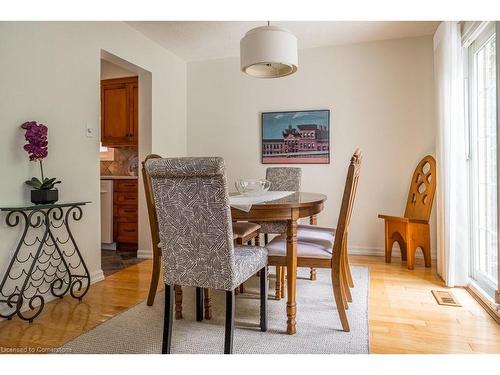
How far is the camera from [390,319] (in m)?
2.24

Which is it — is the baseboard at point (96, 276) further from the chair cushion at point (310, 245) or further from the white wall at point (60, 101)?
the chair cushion at point (310, 245)

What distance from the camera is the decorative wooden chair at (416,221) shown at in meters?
3.42

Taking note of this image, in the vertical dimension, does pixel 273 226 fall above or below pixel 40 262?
above

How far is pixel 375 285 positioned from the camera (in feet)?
9.62

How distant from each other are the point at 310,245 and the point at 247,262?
0.57m

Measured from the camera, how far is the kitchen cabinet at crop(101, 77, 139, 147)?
14.5 feet

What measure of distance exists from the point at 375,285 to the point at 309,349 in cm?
131

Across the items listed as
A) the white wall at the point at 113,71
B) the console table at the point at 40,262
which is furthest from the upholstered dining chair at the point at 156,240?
the white wall at the point at 113,71

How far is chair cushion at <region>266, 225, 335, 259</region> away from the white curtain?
3.42 ft

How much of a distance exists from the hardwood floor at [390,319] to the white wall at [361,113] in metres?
1.13

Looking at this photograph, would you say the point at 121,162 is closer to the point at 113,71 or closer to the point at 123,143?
the point at 123,143

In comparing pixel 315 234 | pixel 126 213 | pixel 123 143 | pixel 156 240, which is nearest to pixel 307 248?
pixel 315 234

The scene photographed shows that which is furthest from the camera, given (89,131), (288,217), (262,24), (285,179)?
(262,24)
